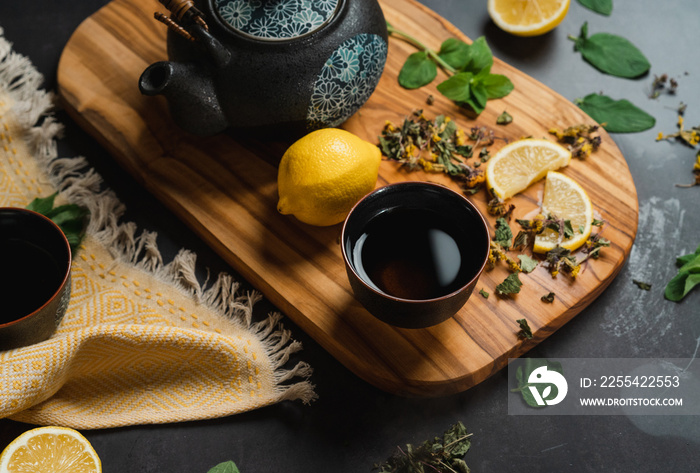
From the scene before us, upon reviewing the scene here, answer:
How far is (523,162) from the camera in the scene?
139 cm

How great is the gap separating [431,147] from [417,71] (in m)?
0.23

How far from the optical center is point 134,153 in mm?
1456

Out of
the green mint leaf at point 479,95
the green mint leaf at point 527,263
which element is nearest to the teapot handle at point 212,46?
the green mint leaf at point 479,95

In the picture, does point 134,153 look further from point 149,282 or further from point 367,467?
→ point 367,467

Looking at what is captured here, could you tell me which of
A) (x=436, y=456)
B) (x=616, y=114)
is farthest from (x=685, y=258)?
(x=436, y=456)

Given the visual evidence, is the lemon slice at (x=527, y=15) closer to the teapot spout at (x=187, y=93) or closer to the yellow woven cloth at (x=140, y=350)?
the teapot spout at (x=187, y=93)

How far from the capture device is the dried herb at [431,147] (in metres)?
1.42

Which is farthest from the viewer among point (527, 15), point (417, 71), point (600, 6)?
point (600, 6)

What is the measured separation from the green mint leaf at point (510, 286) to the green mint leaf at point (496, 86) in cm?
48

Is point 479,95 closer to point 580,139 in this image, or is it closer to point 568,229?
point 580,139

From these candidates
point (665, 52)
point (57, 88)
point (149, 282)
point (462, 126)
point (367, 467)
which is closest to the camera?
point (367, 467)

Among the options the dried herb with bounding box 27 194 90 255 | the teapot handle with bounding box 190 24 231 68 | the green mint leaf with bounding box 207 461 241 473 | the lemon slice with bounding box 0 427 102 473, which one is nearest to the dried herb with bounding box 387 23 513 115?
the teapot handle with bounding box 190 24 231 68

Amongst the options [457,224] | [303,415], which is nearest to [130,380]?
[303,415]

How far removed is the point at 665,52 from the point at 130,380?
1.60 m
